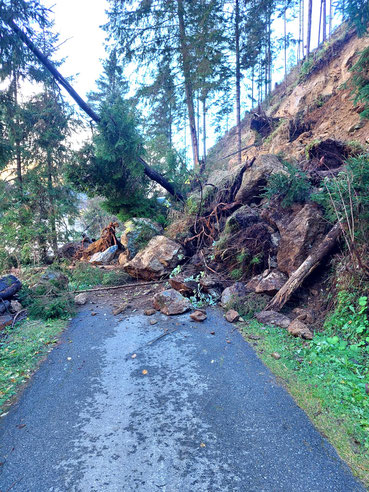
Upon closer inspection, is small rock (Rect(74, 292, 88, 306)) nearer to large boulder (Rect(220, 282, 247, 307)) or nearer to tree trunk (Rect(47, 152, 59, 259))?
large boulder (Rect(220, 282, 247, 307))

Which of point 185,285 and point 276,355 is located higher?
point 185,285

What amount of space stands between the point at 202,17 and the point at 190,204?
338 inches

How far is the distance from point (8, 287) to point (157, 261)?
12.5ft

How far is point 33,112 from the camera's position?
10578 mm

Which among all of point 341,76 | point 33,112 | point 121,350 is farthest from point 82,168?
point 341,76

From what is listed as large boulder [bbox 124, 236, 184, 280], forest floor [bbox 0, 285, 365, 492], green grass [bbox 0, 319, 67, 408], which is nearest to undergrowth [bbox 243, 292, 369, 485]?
forest floor [bbox 0, 285, 365, 492]

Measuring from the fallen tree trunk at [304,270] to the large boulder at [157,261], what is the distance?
365 centimetres

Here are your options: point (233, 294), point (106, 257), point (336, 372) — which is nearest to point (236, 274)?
point (233, 294)

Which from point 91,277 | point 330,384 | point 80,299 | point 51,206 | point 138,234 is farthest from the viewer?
point 51,206

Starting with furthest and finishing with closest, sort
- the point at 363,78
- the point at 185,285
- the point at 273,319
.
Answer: the point at 185,285 < the point at 363,78 < the point at 273,319

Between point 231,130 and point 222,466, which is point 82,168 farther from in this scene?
point 231,130

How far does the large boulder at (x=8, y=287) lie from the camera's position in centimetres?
582

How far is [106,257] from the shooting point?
10.6 m

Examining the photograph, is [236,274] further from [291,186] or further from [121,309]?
[121,309]
